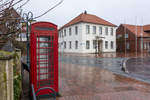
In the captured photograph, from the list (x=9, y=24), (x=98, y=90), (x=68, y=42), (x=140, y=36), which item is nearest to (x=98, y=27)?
(x=68, y=42)

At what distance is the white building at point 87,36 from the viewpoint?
1088 inches

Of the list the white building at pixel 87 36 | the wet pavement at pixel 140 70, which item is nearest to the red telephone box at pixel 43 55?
the wet pavement at pixel 140 70

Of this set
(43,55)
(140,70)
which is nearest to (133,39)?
(140,70)

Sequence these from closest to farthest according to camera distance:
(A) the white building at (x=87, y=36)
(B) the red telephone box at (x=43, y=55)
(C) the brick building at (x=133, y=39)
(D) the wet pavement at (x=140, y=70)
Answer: (B) the red telephone box at (x=43, y=55) → (D) the wet pavement at (x=140, y=70) → (A) the white building at (x=87, y=36) → (C) the brick building at (x=133, y=39)

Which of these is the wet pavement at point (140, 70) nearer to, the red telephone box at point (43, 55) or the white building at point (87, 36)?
the red telephone box at point (43, 55)

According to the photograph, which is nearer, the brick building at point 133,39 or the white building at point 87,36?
the white building at point 87,36

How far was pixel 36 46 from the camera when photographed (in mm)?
3830

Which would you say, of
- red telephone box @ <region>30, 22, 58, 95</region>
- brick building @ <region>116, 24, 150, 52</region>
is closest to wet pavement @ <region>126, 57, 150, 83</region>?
red telephone box @ <region>30, 22, 58, 95</region>

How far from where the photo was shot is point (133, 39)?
110 feet

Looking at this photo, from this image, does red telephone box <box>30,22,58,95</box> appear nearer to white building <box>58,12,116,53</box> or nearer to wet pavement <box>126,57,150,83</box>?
wet pavement <box>126,57,150,83</box>

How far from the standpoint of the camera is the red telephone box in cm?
382

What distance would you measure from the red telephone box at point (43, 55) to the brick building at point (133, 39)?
30.3 meters

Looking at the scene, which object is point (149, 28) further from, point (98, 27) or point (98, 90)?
point (98, 90)

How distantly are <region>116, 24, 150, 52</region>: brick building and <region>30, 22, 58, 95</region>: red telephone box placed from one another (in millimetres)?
30343
